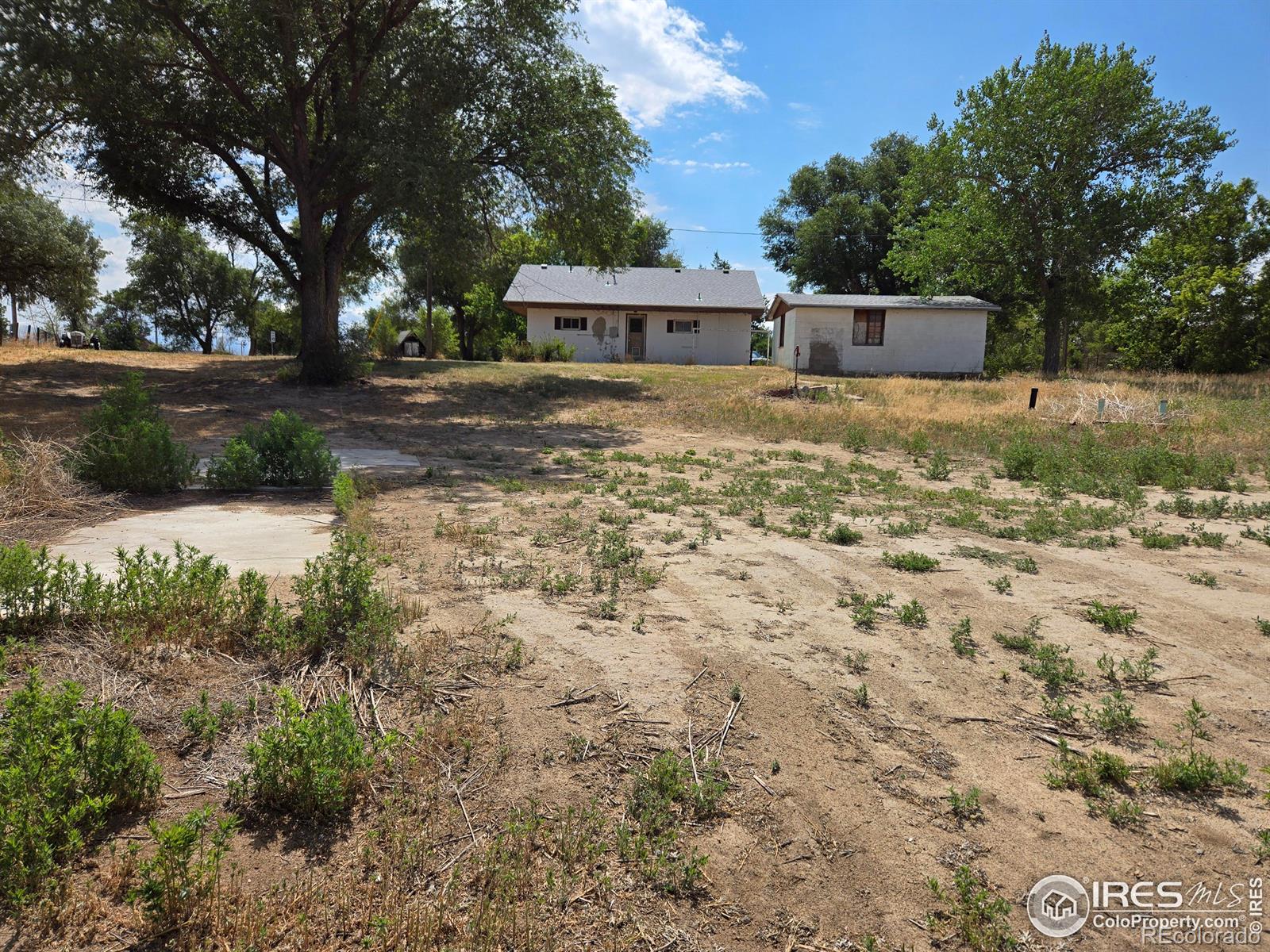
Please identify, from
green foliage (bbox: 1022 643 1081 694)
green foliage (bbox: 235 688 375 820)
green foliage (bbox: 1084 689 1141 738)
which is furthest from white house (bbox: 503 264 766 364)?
green foliage (bbox: 235 688 375 820)

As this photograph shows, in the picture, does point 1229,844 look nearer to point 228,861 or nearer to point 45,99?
point 228,861

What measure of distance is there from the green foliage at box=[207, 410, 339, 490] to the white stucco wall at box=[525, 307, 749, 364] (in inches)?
1067

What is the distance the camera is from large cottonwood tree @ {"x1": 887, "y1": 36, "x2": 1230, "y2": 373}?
26891 millimetres

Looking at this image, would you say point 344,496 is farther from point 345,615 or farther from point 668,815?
point 668,815

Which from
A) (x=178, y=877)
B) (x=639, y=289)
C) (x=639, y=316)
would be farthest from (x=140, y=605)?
(x=639, y=289)

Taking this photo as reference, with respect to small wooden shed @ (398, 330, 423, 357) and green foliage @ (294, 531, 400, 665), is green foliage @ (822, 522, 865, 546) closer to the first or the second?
green foliage @ (294, 531, 400, 665)

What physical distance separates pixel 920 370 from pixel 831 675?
29699mm

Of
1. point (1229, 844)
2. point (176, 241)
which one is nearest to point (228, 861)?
point (1229, 844)

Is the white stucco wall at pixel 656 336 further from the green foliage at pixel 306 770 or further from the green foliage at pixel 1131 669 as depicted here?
the green foliage at pixel 306 770

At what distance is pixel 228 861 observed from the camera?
2.47 metres

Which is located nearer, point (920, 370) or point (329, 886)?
point (329, 886)

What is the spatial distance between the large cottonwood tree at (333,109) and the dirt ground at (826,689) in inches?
421

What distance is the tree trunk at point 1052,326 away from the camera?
96.9 ft

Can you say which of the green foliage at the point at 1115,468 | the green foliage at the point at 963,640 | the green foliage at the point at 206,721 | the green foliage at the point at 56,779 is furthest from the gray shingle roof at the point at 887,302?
the green foliage at the point at 56,779
